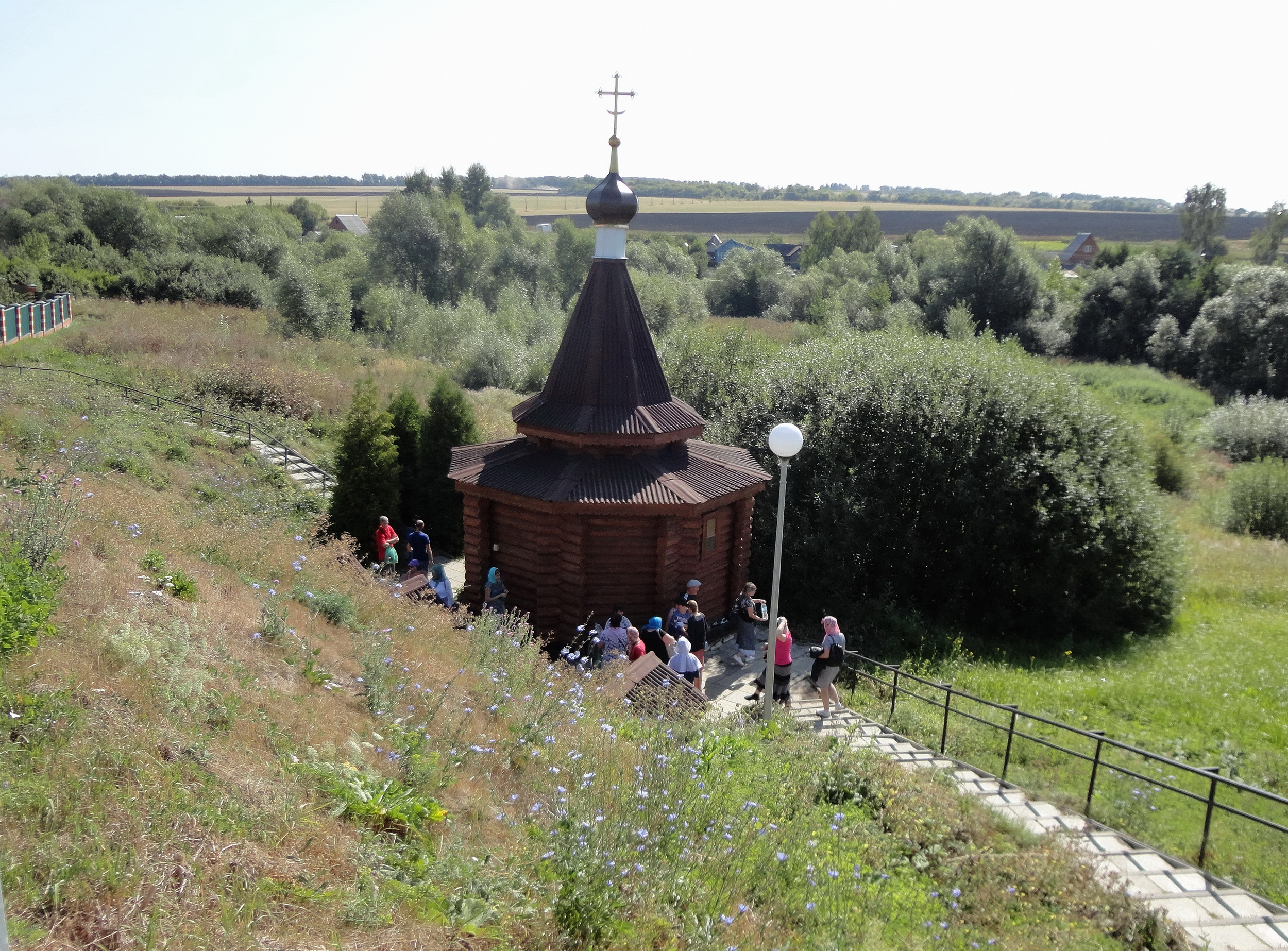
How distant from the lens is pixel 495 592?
12.9m

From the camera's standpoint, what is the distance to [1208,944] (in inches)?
241

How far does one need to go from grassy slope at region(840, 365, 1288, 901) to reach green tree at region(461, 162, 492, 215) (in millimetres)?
69476

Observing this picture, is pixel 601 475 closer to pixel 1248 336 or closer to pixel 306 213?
pixel 1248 336

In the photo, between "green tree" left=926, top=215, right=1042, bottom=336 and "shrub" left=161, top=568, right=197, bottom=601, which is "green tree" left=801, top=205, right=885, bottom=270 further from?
"shrub" left=161, top=568, right=197, bottom=601

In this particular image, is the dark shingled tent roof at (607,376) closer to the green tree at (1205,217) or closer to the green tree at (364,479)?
the green tree at (364,479)

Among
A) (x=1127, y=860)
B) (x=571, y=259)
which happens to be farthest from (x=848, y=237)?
(x=1127, y=860)

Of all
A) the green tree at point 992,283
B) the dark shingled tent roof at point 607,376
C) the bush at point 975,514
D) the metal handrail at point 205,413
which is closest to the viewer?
the dark shingled tent roof at point 607,376

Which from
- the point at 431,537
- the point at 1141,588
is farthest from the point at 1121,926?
the point at 431,537

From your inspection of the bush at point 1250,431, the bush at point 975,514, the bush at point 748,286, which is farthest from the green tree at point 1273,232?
the bush at point 975,514

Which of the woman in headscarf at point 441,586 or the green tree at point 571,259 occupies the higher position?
the green tree at point 571,259

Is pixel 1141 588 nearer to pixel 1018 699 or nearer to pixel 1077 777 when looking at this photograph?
pixel 1018 699

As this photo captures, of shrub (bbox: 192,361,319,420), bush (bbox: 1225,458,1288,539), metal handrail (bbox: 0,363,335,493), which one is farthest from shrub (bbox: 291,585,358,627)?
bush (bbox: 1225,458,1288,539)

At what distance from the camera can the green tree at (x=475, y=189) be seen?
80250 millimetres

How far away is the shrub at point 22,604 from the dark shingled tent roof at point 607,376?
7.77 meters
